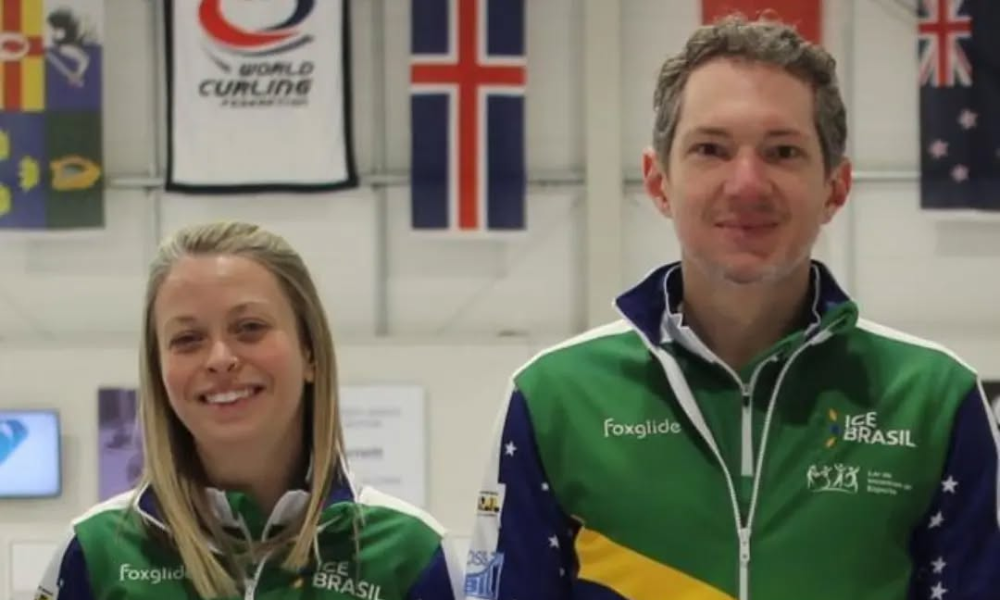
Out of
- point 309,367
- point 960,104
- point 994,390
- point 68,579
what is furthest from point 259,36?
point 68,579

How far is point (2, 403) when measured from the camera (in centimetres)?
717

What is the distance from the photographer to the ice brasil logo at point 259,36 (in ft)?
24.0

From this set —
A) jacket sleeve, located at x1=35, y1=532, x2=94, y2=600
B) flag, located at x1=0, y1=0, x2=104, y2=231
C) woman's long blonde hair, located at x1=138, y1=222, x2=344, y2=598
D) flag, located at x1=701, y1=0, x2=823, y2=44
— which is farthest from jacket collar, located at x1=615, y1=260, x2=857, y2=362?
flag, located at x1=0, y1=0, x2=104, y2=231

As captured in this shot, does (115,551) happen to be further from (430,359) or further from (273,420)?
(430,359)

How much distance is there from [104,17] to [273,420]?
19.2 ft

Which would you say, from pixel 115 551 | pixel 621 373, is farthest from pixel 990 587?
pixel 115 551

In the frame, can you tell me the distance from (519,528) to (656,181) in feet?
1.79

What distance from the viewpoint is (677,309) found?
199 cm

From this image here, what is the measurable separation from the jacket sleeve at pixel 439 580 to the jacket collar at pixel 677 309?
57cm

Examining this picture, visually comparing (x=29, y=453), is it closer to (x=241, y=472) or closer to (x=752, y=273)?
(x=241, y=472)

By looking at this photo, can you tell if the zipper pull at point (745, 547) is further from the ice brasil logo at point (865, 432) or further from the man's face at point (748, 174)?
the man's face at point (748, 174)

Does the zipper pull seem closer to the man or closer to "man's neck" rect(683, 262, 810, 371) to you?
the man

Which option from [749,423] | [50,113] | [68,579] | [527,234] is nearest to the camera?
[749,423]

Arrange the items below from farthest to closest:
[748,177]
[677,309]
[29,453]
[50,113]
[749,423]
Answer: [50,113]
[29,453]
[677,309]
[749,423]
[748,177]
